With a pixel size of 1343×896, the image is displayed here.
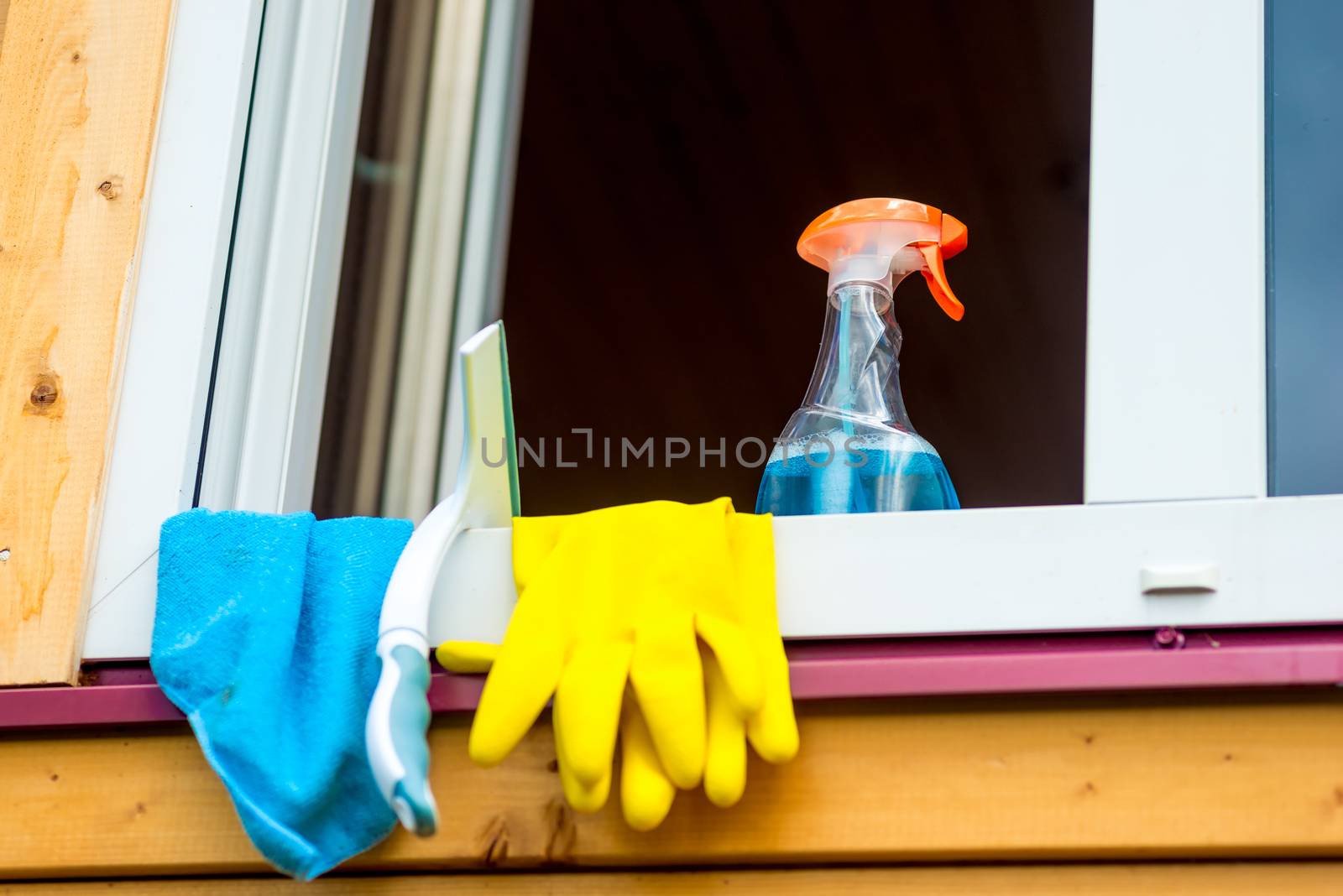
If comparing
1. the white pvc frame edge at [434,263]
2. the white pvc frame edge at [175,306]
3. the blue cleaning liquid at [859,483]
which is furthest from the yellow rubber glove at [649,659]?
the white pvc frame edge at [434,263]

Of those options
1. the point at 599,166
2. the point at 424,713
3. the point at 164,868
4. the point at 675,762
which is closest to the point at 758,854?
the point at 675,762

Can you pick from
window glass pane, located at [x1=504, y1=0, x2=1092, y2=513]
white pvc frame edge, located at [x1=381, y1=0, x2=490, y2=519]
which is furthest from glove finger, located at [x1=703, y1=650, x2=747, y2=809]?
window glass pane, located at [x1=504, y1=0, x2=1092, y2=513]

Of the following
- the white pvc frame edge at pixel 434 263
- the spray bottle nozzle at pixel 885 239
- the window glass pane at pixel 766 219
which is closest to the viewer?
the spray bottle nozzle at pixel 885 239

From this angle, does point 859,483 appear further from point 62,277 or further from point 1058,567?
point 62,277

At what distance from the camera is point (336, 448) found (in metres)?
1.15

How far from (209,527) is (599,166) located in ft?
5.23

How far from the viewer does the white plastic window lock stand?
78 centimetres

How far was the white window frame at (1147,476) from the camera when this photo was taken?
2.58 feet

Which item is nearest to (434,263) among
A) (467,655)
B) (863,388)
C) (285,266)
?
(285,266)

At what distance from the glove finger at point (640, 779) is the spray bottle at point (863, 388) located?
0.28 metres

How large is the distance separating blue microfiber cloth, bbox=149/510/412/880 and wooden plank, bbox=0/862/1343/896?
0.06 metres

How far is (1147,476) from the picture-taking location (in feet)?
2.69

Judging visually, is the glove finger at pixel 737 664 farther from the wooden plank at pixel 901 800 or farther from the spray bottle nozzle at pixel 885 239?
the spray bottle nozzle at pixel 885 239

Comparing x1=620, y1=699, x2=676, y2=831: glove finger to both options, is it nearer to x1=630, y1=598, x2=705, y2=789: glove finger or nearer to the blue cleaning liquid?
x1=630, y1=598, x2=705, y2=789: glove finger
